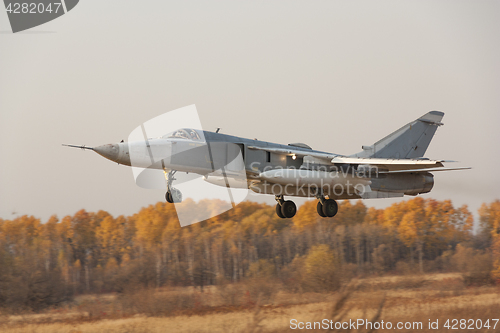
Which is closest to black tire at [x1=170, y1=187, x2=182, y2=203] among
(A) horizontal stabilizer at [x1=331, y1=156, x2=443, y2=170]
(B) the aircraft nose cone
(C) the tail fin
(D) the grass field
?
(B) the aircraft nose cone

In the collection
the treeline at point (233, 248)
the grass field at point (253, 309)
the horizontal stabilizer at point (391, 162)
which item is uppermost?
the horizontal stabilizer at point (391, 162)

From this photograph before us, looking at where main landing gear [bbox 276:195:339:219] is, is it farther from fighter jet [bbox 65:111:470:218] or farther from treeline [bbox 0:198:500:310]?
treeline [bbox 0:198:500:310]

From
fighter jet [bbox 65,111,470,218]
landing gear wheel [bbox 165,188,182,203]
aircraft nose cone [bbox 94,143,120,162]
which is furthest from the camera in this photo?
landing gear wheel [bbox 165,188,182,203]

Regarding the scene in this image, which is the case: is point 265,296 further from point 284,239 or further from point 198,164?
point 198,164

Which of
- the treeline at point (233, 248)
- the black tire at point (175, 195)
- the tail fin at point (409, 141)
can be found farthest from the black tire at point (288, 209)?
the treeline at point (233, 248)

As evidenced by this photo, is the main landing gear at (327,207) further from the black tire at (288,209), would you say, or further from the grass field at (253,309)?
→ the grass field at (253,309)

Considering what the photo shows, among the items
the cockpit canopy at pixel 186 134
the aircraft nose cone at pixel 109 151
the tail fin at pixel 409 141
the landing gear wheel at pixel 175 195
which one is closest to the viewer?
the aircraft nose cone at pixel 109 151

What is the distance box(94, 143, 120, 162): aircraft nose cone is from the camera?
17.5m

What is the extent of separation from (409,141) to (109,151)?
1439cm

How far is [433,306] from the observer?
1326 inches

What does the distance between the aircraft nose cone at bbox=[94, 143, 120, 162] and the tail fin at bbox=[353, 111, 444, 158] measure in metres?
11.4

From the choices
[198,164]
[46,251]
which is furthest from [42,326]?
[198,164]

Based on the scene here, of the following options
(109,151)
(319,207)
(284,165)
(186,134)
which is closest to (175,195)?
(186,134)

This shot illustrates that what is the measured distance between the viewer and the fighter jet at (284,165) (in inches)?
736
